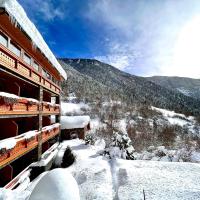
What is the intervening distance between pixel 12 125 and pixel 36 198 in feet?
23.9

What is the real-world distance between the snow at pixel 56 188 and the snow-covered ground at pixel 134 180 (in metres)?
4.36

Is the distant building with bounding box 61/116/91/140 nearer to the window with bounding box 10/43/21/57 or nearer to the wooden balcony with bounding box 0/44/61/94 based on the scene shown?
the wooden balcony with bounding box 0/44/61/94

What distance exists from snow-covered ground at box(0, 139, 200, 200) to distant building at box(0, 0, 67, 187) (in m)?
2.05

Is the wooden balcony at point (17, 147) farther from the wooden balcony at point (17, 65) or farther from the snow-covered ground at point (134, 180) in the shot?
the wooden balcony at point (17, 65)

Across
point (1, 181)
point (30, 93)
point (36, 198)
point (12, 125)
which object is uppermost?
point (30, 93)

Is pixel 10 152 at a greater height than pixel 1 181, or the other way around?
pixel 10 152

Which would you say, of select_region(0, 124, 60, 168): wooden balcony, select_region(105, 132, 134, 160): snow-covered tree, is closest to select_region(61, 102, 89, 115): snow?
select_region(105, 132, 134, 160): snow-covered tree

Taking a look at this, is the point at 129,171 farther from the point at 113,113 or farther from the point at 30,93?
the point at 113,113

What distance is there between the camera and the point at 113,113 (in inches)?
3629

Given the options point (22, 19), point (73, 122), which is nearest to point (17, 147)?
point (22, 19)

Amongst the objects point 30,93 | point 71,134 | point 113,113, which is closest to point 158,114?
point 113,113

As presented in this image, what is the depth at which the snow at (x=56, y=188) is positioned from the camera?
5.60 m

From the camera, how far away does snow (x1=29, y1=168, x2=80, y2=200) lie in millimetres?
5602

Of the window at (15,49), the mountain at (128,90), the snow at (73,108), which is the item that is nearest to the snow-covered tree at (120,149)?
the window at (15,49)
